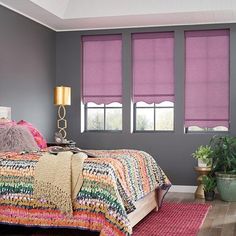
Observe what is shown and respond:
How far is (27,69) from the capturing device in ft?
23.1

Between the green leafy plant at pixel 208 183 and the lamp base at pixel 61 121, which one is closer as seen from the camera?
the green leafy plant at pixel 208 183

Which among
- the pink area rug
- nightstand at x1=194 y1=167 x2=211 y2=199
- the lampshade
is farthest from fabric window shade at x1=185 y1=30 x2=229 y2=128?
the lampshade

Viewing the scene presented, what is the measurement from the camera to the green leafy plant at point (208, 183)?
6703 mm

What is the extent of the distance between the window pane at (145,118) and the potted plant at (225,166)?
123 centimetres

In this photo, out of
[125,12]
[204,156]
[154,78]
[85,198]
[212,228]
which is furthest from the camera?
[154,78]

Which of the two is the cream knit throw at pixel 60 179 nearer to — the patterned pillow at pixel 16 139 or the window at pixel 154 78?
the patterned pillow at pixel 16 139

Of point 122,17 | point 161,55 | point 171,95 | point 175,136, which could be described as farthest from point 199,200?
point 122,17

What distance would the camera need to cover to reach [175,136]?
7.52 metres

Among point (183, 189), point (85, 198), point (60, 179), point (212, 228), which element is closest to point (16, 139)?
point (60, 179)

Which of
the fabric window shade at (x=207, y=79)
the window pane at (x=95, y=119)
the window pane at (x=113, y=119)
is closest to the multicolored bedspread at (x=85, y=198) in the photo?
the fabric window shade at (x=207, y=79)

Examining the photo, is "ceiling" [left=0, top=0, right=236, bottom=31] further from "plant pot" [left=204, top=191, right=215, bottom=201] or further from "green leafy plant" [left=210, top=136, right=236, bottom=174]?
"plant pot" [left=204, top=191, right=215, bottom=201]

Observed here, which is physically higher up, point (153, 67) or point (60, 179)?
point (153, 67)

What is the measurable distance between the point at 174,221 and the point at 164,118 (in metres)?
2.56

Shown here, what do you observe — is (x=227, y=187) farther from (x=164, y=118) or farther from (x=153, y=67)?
(x=153, y=67)
